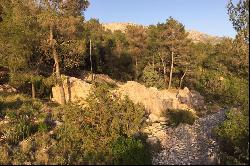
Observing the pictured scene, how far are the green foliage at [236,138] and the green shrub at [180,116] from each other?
7.27m

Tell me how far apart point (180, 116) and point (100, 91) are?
978 cm

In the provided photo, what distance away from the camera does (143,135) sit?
24.9 m

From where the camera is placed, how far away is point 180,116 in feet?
107

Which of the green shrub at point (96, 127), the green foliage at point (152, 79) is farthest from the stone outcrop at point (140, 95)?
the green foliage at point (152, 79)

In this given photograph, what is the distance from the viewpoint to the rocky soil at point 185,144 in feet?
66.7

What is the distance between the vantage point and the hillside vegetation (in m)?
21.9

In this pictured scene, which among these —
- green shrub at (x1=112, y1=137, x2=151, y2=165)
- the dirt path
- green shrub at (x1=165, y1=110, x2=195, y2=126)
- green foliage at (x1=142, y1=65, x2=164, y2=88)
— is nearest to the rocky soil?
the dirt path

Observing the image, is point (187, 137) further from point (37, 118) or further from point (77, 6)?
point (77, 6)

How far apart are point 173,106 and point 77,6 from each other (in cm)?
1321

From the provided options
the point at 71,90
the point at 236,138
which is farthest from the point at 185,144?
the point at 71,90

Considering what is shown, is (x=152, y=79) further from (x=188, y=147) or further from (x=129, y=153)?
(x=129, y=153)

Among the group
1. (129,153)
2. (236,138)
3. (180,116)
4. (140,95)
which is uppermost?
(140,95)

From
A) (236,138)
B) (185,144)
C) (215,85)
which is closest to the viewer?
(236,138)

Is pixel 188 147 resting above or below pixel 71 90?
below
